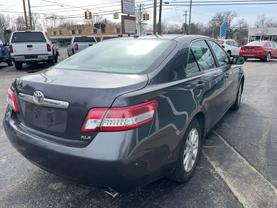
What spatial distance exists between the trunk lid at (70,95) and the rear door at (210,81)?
117 cm

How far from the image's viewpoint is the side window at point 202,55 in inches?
133

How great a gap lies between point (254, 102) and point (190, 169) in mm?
4377

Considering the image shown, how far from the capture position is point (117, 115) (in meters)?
2.07

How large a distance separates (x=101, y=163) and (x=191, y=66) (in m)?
1.60

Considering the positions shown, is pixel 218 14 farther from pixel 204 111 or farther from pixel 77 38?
pixel 204 111

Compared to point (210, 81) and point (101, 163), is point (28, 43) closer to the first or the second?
point (210, 81)

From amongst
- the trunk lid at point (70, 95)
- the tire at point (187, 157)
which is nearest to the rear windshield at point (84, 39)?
the tire at point (187, 157)

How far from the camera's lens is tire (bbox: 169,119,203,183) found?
2725 millimetres

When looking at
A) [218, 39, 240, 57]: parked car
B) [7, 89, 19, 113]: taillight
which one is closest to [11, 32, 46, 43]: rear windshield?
[7, 89, 19, 113]: taillight

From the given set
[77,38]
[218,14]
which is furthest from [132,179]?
[218,14]

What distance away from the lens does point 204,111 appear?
3287 millimetres

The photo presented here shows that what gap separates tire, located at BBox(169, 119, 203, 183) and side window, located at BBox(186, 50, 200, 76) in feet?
1.72

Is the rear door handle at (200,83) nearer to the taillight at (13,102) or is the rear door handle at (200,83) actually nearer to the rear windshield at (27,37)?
the taillight at (13,102)

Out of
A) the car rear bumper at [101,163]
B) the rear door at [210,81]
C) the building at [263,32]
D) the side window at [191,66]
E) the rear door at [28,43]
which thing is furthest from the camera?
the building at [263,32]
